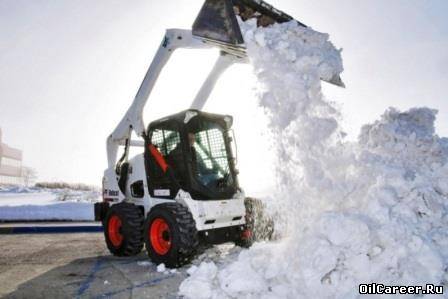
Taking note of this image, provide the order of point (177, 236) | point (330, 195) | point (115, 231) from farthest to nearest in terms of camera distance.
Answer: point (115, 231) → point (177, 236) → point (330, 195)

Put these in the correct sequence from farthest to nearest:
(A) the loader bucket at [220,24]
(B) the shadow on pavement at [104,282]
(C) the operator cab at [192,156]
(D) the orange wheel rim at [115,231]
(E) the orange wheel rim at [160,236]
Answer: (D) the orange wheel rim at [115,231] < (C) the operator cab at [192,156] < (E) the orange wheel rim at [160,236] < (A) the loader bucket at [220,24] < (B) the shadow on pavement at [104,282]

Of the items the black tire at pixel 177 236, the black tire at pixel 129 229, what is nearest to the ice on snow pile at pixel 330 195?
the black tire at pixel 177 236

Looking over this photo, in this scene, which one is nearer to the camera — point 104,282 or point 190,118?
point 104,282

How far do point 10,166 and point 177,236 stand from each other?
5901 cm

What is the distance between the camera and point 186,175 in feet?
18.3

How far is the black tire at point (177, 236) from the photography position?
16.4 feet

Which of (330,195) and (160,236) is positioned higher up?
(330,195)

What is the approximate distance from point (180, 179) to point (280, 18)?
9.73 feet

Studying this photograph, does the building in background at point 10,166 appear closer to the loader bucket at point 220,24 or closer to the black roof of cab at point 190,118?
the black roof of cab at point 190,118

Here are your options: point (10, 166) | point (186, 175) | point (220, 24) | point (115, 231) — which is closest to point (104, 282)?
point (186, 175)

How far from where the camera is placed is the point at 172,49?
6121mm
